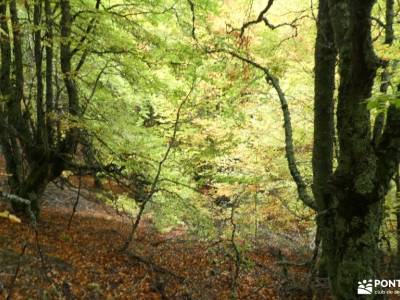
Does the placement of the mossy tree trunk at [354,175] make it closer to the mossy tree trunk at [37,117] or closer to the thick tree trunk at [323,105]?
the thick tree trunk at [323,105]

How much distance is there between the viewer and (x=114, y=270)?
898cm

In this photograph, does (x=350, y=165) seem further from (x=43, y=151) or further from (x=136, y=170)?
(x=43, y=151)

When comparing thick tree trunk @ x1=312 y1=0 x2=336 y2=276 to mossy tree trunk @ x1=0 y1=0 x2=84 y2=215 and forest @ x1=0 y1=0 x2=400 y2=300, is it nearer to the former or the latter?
forest @ x1=0 y1=0 x2=400 y2=300

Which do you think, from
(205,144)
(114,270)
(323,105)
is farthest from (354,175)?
(205,144)

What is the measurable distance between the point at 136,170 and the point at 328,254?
273 inches

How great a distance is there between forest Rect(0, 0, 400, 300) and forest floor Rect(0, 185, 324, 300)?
0.16 feet

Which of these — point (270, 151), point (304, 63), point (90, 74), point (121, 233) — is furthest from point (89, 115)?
point (304, 63)
